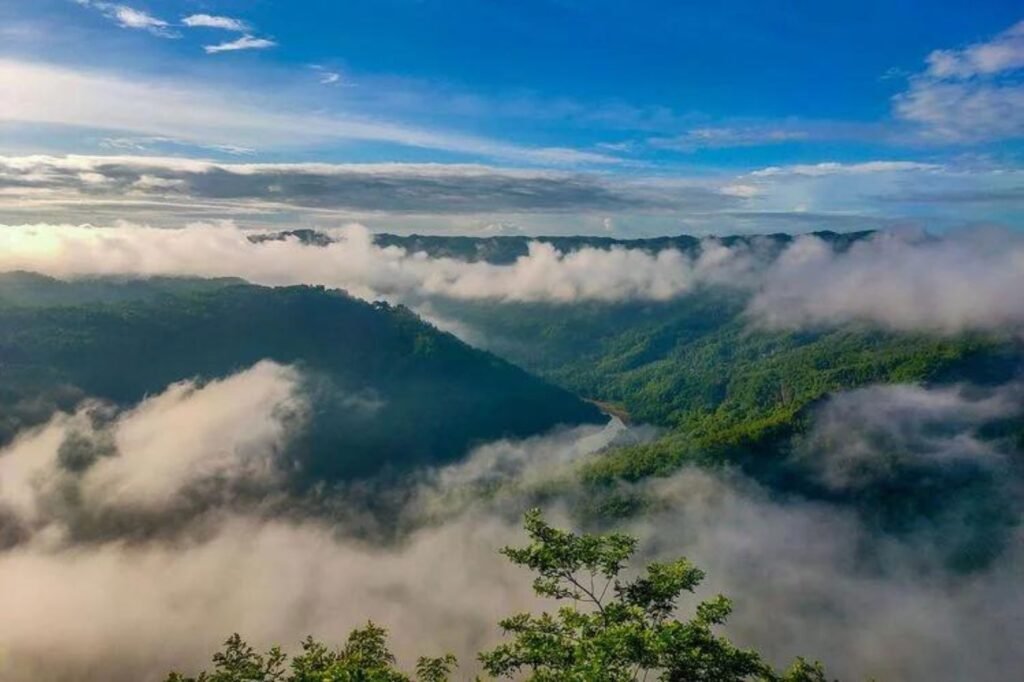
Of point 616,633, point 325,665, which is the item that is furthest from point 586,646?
point 325,665

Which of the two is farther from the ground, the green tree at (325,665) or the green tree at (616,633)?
the green tree at (616,633)

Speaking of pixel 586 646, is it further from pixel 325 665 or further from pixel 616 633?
pixel 325 665

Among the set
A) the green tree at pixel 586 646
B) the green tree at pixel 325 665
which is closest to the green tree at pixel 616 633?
the green tree at pixel 586 646

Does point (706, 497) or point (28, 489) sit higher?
point (706, 497)

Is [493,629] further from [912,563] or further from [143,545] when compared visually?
[912,563]

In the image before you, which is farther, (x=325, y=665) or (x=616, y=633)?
(x=325, y=665)

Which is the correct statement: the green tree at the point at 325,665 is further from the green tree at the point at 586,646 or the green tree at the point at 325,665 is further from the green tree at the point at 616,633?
the green tree at the point at 616,633

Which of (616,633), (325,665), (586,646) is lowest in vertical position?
(325,665)

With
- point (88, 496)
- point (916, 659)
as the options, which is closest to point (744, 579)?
point (916, 659)

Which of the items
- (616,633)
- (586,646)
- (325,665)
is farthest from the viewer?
(325,665)

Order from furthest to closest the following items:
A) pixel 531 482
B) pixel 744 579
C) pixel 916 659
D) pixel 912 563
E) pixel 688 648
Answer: pixel 531 482, pixel 912 563, pixel 744 579, pixel 916 659, pixel 688 648

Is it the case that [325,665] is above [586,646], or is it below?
below
